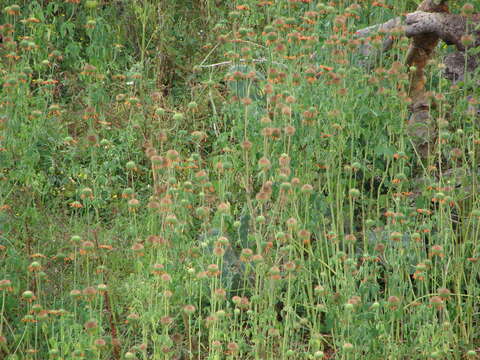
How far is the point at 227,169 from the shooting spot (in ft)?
10.7

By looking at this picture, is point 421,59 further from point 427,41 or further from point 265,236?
point 265,236

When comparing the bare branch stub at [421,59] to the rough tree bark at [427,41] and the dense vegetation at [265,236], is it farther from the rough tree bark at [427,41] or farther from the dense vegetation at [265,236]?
the dense vegetation at [265,236]

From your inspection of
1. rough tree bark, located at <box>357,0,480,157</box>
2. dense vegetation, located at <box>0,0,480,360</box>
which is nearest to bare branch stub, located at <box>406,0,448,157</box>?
rough tree bark, located at <box>357,0,480,157</box>

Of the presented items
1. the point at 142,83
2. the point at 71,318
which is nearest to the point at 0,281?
the point at 71,318

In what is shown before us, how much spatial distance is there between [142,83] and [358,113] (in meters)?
1.78

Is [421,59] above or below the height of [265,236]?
above

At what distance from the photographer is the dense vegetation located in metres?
2.97

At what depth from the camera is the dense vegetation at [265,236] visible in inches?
117

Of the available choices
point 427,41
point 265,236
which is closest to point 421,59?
point 427,41

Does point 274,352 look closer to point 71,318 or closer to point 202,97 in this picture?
point 71,318

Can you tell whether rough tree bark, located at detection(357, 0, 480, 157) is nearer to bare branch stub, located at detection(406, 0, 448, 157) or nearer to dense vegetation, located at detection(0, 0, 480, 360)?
bare branch stub, located at detection(406, 0, 448, 157)

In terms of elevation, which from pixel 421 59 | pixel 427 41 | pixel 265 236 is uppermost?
pixel 427 41

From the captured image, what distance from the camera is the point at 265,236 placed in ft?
10.9

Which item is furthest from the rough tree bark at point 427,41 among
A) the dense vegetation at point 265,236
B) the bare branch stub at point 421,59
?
the dense vegetation at point 265,236
